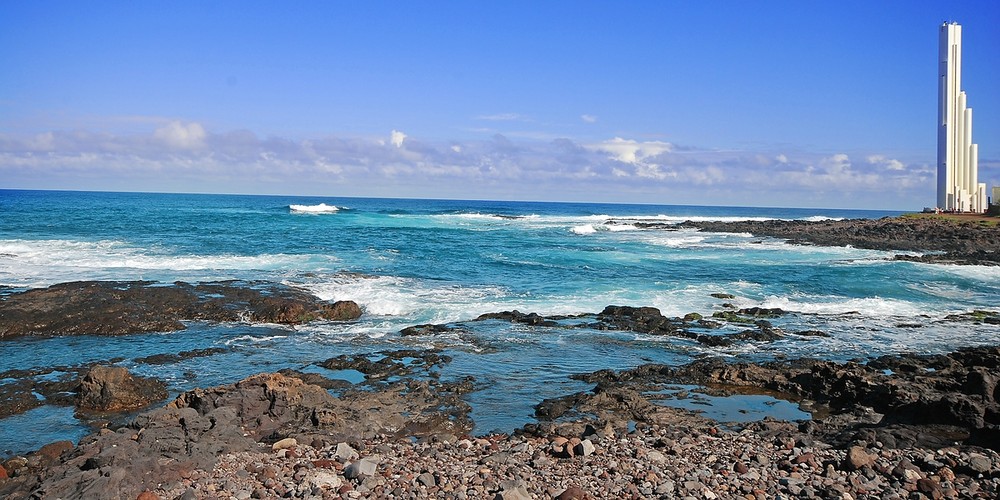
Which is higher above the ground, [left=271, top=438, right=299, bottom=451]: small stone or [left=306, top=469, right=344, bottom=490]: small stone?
[left=306, top=469, right=344, bottom=490]: small stone

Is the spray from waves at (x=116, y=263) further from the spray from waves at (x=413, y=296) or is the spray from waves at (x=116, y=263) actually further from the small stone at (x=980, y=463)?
the small stone at (x=980, y=463)

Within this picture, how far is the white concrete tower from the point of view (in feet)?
182

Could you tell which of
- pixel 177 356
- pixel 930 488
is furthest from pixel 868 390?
pixel 177 356

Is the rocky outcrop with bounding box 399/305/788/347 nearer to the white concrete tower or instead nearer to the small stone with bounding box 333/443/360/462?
the small stone with bounding box 333/443/360/462

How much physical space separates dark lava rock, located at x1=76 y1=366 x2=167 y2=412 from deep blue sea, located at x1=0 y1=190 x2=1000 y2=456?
0.38 metres

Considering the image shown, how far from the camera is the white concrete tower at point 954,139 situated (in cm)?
5550

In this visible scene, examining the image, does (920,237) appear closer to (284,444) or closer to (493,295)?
(493,295)

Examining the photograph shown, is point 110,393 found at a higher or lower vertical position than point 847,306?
lower

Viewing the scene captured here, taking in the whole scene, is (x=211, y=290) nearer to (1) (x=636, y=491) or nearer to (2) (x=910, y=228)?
(1) (x=636, y=491)

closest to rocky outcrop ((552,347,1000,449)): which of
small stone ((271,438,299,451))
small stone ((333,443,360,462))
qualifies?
small stone ((333,443,360,462))

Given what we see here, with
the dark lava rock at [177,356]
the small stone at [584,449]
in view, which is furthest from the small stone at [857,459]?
the dark lava rock at [177,356]

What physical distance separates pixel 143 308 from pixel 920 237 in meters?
43.0

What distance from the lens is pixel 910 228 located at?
152 ft

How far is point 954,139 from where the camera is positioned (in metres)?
57.2
